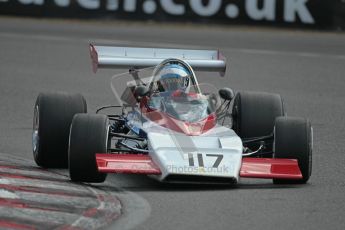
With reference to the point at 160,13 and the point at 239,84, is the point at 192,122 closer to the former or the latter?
the point at 239,84

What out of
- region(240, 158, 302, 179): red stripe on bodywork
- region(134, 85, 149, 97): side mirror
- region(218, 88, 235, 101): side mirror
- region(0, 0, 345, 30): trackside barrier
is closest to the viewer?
region(240, 158, 302, 179): red stripe on bodywork

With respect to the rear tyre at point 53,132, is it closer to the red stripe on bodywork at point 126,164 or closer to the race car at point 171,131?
the race car at point 171,131

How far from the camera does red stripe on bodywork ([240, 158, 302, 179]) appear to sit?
9.55 metres

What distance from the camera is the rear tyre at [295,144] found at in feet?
32.4

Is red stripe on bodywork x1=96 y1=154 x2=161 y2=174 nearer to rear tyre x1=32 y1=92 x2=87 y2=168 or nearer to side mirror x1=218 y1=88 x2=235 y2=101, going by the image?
rear tyre x1=32 y1=92 x2=87 y2=168

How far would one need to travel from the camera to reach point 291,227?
26.3 ft

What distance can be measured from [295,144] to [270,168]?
38 cm

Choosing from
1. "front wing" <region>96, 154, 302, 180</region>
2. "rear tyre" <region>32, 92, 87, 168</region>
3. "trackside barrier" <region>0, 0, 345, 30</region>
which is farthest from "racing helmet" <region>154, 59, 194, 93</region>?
"trackside barrier" <region>0, 0, 345, 30</region>

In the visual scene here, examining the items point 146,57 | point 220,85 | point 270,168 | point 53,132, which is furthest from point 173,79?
point 220,85

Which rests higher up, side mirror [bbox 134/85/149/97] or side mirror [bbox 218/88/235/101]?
side mirror [bbox 134/85/149/97]

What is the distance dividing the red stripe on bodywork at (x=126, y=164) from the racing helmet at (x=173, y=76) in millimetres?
1395

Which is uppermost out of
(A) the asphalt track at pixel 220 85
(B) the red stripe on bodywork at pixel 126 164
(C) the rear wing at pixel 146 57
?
(C) the rear wing at pixel 146 57

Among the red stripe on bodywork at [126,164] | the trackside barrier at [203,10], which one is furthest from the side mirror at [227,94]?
the trackside barrier at [203,10]

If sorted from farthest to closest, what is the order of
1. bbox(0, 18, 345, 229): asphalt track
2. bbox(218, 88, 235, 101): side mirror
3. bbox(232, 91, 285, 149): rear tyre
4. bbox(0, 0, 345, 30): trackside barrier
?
bbox(0, 0, 345, 30): trackside barrier < bbox(232, 91, 285, 149): rear tyre < bbox(218, 88, 235, 101): side mirror < bbox(0, 18, 345, 229): asphalt track
